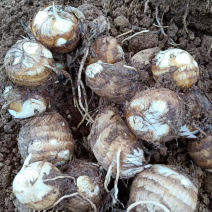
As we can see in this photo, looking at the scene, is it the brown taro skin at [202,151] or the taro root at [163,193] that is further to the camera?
the brown taro skin at [202,151]

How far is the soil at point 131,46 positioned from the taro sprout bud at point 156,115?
0.79 ft

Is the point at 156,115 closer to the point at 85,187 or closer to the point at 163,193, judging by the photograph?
the point at 163,193

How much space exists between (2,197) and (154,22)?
1.67 m

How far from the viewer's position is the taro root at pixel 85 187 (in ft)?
4.65

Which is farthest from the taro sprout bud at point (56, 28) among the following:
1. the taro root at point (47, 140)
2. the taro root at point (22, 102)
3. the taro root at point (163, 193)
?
the taro root at point (163, 193)

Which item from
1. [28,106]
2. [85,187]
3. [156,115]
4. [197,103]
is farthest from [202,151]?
[28,106]

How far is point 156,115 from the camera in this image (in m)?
1.33

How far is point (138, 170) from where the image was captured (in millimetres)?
1488

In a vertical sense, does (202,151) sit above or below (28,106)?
below

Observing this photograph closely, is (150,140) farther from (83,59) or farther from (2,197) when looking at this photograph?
(2,197)

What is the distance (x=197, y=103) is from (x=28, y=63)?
100 cm

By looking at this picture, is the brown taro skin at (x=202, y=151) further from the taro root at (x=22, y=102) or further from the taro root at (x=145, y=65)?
the taro root at (x=22, y=102)

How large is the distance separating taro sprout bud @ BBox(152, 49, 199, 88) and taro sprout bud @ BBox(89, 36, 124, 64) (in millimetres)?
314

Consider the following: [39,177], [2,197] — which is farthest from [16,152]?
[39,177]
